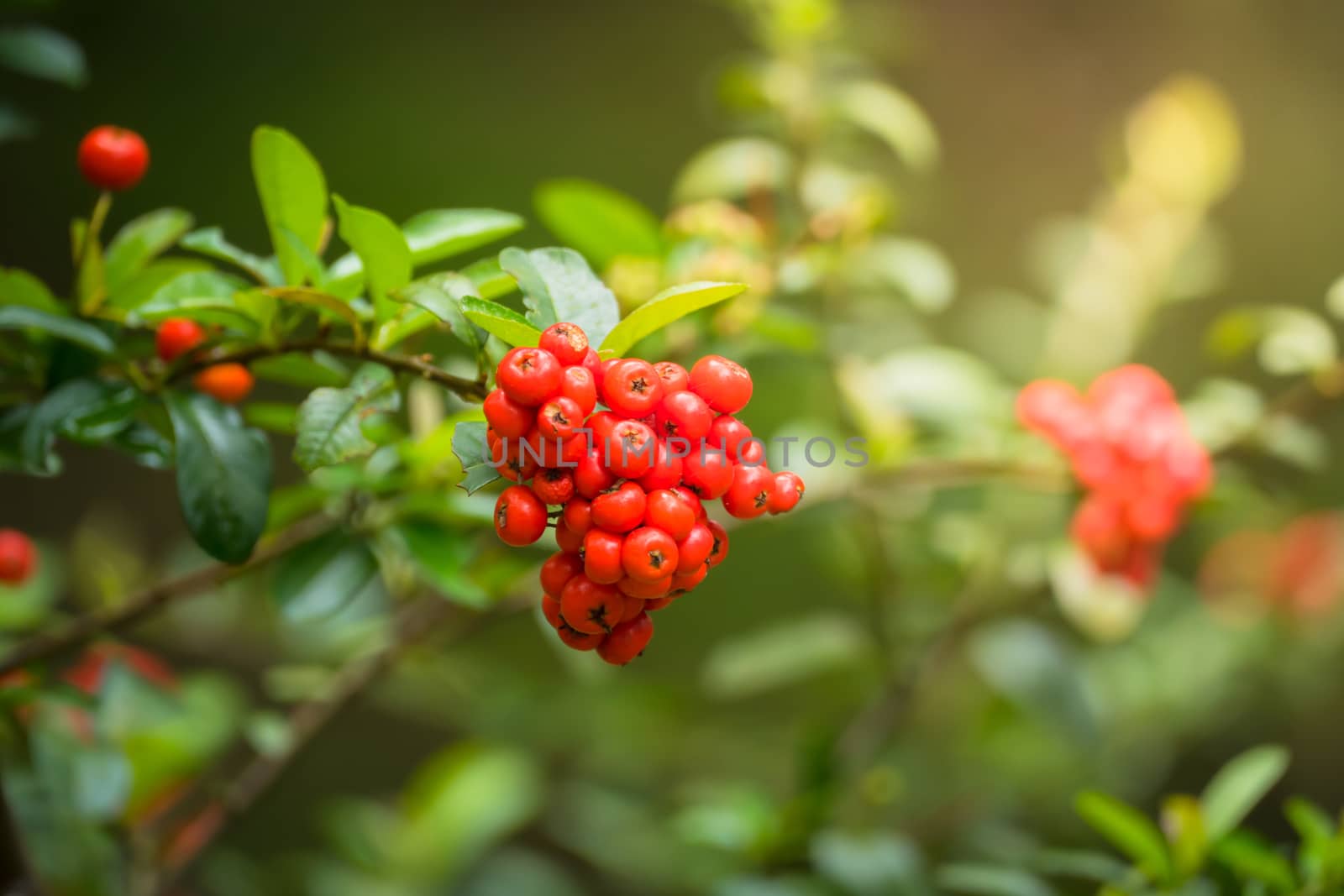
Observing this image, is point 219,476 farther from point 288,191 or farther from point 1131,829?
point 1131,829

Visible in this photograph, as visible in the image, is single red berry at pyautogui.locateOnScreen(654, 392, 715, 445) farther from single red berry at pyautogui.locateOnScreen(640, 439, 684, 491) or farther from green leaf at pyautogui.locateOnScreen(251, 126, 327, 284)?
green leaf at pyautogui.locateOnScreen(251, 126, 327, 284)

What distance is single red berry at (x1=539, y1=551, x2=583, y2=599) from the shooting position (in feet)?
1.57

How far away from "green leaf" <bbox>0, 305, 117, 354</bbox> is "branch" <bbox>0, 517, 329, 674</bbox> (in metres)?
0.19

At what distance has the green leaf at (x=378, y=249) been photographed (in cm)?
54

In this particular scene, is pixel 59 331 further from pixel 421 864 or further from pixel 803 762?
pixel 421 864

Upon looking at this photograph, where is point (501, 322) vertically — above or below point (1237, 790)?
above

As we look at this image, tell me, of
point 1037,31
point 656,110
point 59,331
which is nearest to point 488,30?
point 656,110

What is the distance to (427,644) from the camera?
107 cm

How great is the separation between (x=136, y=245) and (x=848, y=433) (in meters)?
0.78

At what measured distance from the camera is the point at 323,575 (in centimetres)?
72

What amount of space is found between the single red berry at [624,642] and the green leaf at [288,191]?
0.30 m

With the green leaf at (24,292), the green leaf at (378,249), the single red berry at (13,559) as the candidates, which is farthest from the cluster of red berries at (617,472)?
the single red berry at (13,559)

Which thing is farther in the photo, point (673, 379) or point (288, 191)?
point (288, 191)

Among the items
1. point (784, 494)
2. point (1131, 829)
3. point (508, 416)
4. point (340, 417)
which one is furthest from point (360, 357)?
point (1131, 829)
